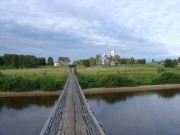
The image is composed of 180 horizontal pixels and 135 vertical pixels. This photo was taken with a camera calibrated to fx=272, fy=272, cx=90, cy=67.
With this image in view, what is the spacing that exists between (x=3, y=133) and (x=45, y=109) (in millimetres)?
11238

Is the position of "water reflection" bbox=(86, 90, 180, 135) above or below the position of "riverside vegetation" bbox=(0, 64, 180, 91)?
below

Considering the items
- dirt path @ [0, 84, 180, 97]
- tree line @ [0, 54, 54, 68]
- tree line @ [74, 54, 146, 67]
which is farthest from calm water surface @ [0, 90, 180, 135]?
tree line @ [74, 54, 146, 67]

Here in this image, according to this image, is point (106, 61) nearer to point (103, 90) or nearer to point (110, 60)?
point (110, 60)

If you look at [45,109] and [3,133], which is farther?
[45,109]

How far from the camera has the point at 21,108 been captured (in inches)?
1380

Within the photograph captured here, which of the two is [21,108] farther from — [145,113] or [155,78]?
[155,78]

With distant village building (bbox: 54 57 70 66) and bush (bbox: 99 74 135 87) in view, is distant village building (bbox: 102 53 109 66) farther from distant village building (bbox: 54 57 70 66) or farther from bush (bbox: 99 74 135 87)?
bush (bbox: 99 74 135 87)

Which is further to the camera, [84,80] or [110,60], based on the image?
[110,60]

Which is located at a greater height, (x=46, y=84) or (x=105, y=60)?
(x=105, y=60)

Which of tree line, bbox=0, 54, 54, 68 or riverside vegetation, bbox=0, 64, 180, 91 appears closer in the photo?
riverside vegetation, bbox=0, 64, 180, 91

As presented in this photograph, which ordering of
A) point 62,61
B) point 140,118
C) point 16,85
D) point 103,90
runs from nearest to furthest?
point 140,118 → point 16,85 → point 103,90 → point 62,61

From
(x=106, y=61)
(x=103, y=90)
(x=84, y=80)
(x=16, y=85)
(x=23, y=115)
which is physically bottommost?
(x=23, y=115)

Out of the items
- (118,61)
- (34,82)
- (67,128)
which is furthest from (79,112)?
(118,61)

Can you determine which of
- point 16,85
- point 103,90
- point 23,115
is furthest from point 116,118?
point 16,85
